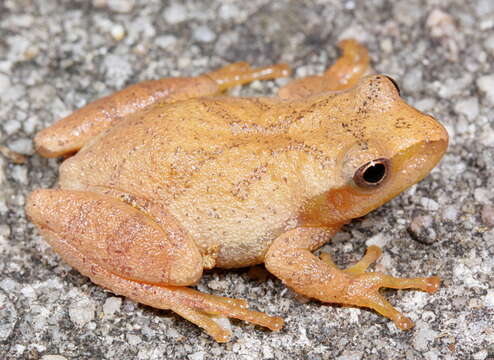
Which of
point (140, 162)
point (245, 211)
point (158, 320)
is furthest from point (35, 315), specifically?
point (245, 211)

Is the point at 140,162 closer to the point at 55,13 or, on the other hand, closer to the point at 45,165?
the point at 45,165

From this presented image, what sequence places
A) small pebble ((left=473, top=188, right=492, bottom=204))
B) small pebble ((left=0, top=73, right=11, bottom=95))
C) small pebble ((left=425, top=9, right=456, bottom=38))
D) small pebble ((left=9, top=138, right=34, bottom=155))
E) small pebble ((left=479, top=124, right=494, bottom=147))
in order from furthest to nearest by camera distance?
small pebble ((left=425, top=9, right=456, bottom=38)), small pebble ((left=0, top=73, right=11, bottom=95)), small pebble ((left=9, top=138, right=34, bottom=155)), small pebble ((left=479, top=124, right=494, bottom=147)), small pebble ((left=473, top=188, right=492, bottom=204))

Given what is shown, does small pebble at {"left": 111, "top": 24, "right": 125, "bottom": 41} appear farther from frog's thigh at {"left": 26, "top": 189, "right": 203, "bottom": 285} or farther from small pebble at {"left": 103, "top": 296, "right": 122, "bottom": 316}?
small pebble at {"left": 103, "top": 296, "right": 122, "bottom": 316}

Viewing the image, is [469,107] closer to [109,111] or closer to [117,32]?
[109,111]

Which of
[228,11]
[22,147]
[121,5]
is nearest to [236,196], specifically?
[22,147]

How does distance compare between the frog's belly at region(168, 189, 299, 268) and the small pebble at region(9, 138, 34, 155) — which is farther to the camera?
the small pebble at region(9, 138, 34, 155)

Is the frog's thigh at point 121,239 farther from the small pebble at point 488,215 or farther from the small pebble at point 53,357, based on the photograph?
the small pebble at point 488,215

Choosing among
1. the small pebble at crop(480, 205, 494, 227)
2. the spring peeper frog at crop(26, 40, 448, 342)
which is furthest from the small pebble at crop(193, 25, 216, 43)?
the small pebble at crop(480, 205, 494, 227)
